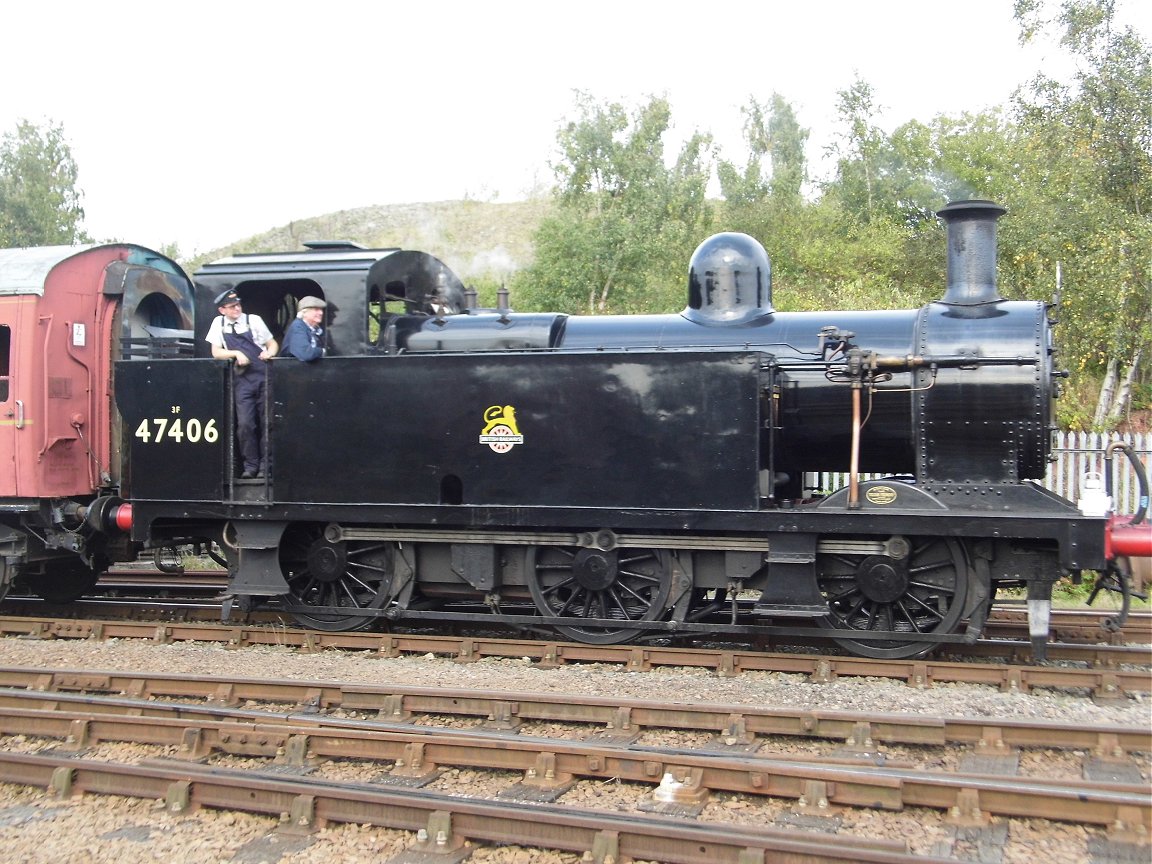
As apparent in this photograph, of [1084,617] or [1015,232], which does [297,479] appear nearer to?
[1084,617]

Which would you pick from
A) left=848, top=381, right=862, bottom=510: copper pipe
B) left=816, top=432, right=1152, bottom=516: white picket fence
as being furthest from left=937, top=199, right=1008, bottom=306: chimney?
left=816, top=432, right=1152, bottom=516: white picket fence

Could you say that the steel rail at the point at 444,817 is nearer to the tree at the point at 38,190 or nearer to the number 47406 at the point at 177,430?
the number 47406 at the point at 177,430

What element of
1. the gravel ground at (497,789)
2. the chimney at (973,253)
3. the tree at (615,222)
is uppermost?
the tree at (615,222)

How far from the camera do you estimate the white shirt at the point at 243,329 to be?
777 cm

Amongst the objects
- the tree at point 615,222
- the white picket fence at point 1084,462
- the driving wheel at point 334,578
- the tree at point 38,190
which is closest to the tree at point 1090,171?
the white picket fence at point 1084,462

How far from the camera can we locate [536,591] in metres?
7.50

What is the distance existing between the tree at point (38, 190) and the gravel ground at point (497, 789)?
32.9 meters

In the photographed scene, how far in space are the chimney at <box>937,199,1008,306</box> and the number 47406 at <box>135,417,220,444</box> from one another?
5509 millimetres

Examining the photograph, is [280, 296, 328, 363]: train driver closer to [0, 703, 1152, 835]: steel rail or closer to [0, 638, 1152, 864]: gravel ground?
[0, 638, 1152, 864]: gravel ground

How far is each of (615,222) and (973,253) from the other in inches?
597

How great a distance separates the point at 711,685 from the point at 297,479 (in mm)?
3460

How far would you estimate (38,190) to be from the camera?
36.0 m

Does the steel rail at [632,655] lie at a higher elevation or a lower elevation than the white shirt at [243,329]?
lower

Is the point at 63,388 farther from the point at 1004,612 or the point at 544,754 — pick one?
the point at 1004,612
